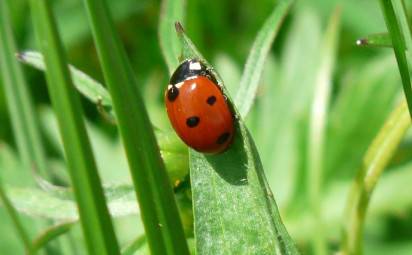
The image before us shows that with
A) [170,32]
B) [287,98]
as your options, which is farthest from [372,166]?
[287,98]

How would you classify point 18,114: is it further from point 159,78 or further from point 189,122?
point 159,78

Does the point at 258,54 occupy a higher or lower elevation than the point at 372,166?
higher

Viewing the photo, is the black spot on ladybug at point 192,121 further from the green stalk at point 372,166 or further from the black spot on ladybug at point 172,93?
the green stalk at point 372,166

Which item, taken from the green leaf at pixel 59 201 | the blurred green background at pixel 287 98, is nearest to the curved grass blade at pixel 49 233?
the green leaf at pixel 59 201

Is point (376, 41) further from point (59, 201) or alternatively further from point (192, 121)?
point (59, 201)

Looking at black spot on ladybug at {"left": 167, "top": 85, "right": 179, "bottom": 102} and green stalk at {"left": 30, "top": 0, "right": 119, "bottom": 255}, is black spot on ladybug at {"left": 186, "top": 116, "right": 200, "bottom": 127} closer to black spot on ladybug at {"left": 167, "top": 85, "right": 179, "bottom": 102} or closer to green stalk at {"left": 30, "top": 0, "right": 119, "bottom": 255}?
black spot on ladybug at {"left": 167, "top": 85, "right": 179, "bottom": 102}

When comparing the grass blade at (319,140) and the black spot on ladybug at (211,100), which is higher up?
the black spot on ladybug at (211,100)
